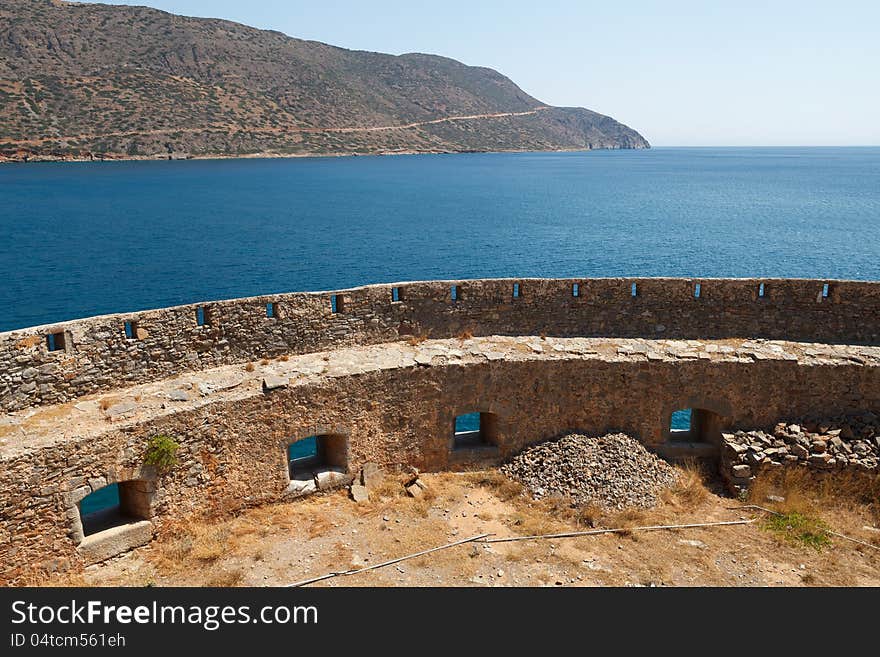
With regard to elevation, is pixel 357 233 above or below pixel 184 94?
below

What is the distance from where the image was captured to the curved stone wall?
11336mm

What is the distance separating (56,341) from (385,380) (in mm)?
5543

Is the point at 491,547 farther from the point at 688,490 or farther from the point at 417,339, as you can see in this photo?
the point at 417,339

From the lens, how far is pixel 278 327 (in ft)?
40.9

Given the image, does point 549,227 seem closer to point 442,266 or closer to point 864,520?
point 442,266

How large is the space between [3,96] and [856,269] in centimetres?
9991

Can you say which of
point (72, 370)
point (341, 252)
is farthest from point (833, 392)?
point (341, 252)

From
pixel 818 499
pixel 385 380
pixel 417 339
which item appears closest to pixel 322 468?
pixel 385 380

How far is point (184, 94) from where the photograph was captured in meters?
98.2

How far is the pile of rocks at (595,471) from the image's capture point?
1189cm

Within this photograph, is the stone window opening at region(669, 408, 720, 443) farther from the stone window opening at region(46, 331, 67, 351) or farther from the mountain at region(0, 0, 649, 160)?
the mountain at region(0, 0, 649, 160)

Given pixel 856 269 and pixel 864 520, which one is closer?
pixel 864 520

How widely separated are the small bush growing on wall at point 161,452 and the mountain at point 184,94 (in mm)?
89662

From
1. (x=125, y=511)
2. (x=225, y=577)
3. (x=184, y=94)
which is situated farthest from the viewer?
(x=184, y=94)
